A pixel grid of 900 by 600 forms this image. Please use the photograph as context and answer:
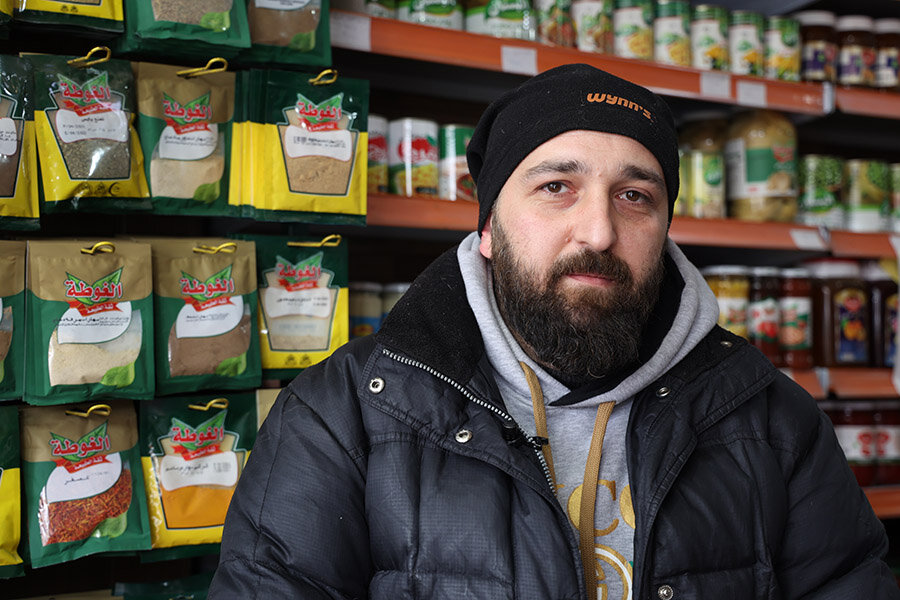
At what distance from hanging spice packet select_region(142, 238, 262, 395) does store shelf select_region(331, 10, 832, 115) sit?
0.59m

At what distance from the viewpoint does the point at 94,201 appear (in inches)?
66.2

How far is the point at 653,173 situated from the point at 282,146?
86 cm

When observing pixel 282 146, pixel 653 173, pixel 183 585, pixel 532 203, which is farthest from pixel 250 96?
pixel 183 585

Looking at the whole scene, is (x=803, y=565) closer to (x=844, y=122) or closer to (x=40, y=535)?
(x=40, y=535)

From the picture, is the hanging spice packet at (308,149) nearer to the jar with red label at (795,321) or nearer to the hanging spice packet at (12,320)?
the hanging spice packet at (12,320)

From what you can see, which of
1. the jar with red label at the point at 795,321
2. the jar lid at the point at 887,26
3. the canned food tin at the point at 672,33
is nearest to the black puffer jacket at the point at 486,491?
the jar with red label at the point at 795,321

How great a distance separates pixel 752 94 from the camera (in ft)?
8.40

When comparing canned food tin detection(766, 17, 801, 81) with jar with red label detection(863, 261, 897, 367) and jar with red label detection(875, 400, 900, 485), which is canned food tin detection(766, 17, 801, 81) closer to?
jar with red label detection(863, 261, 897, 367)

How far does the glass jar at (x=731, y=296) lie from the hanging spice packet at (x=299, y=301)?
1.22 metres

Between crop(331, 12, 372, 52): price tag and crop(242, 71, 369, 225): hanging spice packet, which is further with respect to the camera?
crop(331, 12, 372, 52): price tag

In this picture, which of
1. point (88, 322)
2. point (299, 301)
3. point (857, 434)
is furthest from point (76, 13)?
point (857, 434)

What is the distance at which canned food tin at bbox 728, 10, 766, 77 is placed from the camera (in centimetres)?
263

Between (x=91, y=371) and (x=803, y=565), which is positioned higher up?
(x=91, y=371)

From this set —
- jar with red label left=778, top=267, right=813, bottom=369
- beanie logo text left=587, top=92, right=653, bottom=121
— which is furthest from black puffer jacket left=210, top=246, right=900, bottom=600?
jar with red label left=778, top=267, right=813, bottom=369
